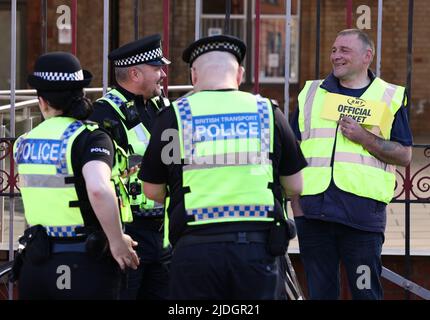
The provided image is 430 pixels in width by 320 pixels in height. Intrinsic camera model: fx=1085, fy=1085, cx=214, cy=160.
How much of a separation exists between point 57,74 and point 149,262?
3.87ft

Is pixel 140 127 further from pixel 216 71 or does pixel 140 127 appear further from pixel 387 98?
pixel 387 98

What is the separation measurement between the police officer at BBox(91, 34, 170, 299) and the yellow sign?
0.94 metres

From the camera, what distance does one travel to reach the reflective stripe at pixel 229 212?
443cm

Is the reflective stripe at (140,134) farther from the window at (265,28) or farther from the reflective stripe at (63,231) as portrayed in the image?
the window at (265,28)

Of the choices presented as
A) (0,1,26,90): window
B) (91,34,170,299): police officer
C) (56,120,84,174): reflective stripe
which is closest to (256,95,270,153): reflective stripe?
(56,120,84,174): reflective stripe

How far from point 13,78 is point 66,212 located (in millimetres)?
2163

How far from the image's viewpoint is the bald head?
14.9ft

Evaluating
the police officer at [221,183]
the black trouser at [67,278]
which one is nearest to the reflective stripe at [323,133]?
the police officer at [221,183]

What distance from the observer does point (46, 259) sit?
4.70 meters

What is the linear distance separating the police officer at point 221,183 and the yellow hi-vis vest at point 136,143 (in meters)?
0.82

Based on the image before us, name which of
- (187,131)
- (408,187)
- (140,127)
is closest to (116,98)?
(140,127)

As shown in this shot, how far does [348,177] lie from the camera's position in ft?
18.8
